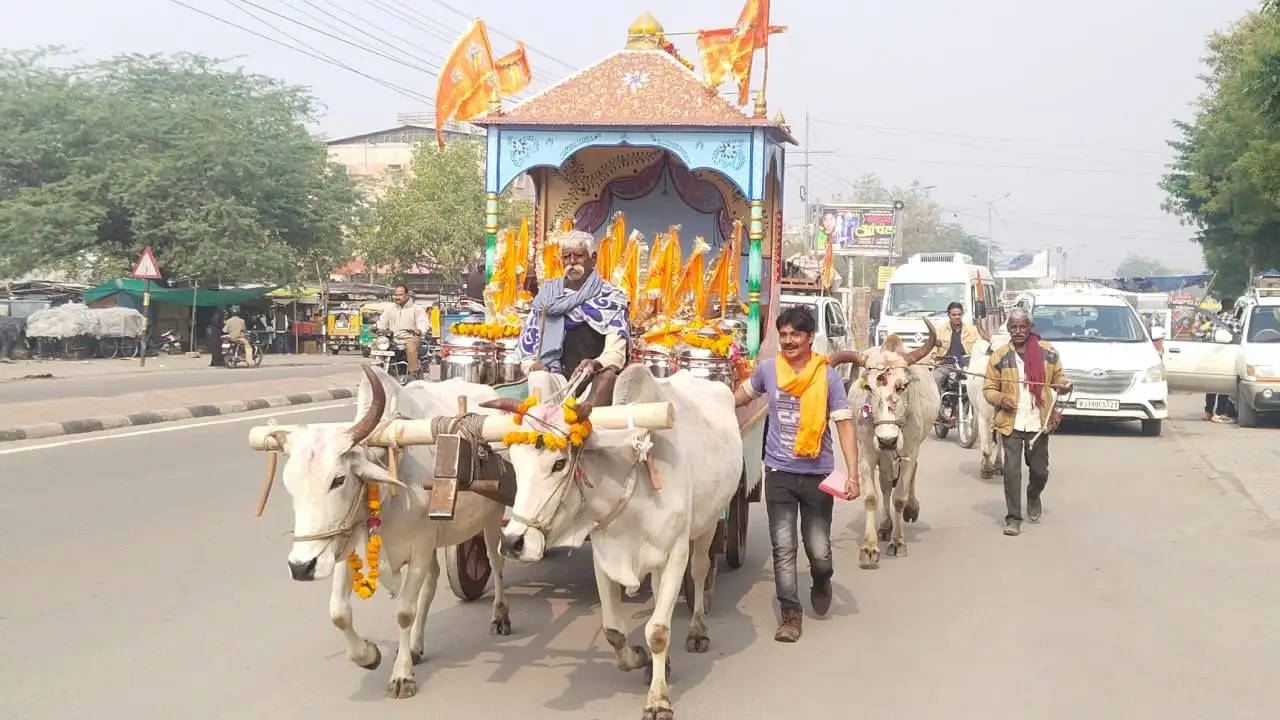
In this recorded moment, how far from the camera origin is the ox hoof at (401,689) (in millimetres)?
5070

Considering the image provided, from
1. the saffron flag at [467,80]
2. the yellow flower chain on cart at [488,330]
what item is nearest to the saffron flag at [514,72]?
the saffron flag at [467,80]

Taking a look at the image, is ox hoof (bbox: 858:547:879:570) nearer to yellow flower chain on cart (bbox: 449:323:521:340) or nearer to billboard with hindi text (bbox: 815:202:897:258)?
yellow flower chain on cart (bbox: 449:323:521:340)

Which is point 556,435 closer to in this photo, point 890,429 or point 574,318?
point 574,318

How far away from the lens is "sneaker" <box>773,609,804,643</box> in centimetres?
616

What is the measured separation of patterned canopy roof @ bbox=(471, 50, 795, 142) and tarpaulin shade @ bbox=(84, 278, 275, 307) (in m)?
21.6

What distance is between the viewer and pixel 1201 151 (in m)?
31.1

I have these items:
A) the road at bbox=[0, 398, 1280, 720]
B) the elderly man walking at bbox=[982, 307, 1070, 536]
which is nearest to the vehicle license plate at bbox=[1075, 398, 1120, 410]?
the road at bbox=[0, 398, 1280, 720]

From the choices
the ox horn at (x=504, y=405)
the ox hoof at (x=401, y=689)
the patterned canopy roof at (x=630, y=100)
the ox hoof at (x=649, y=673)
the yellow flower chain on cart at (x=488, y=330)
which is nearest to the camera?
the ox horn at (x=504, y=405)

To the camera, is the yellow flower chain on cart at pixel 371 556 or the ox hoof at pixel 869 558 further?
the ox hoof at pixel 869 558

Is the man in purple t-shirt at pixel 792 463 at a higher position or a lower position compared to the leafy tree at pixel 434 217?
lower

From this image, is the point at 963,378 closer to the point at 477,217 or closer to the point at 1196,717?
the point at 1196,717

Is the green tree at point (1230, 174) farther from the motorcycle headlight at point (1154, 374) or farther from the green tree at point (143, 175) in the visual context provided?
the green tree at point (143, 175)

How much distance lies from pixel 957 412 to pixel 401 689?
1233 centimetres

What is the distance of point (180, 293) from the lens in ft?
104
